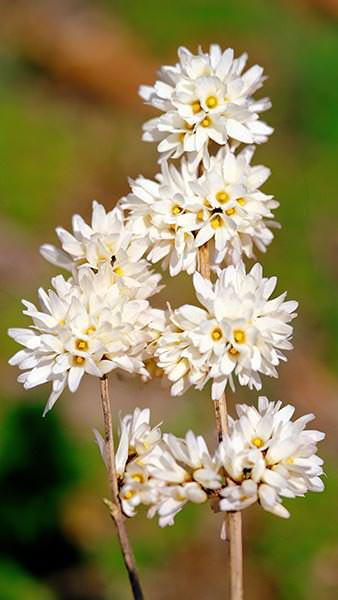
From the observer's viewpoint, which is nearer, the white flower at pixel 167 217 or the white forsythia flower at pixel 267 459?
the white forsythia flower at pixel 267 459

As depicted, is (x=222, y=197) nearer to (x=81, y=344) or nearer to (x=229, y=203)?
(x=229, y=203)

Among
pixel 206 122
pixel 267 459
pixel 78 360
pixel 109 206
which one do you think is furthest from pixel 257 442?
pixel 109 206

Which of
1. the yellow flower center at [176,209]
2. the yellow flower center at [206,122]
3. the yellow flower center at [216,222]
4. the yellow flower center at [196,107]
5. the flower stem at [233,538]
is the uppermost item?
the yellow flower center at [196,107]

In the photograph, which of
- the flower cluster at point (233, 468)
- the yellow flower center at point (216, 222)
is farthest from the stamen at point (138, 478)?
the yellow flower center at point (216, 222)

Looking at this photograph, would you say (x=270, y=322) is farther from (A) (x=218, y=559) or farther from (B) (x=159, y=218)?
(A) (x=218, y=559)

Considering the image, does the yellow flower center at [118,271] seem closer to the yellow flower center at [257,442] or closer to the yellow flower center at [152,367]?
the yellow flower center at [152,367]

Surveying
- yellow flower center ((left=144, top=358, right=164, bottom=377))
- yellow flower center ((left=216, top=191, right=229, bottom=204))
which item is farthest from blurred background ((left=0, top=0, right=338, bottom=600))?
yellow flower center ((left=216, top=191, right=229, bottom=204))
